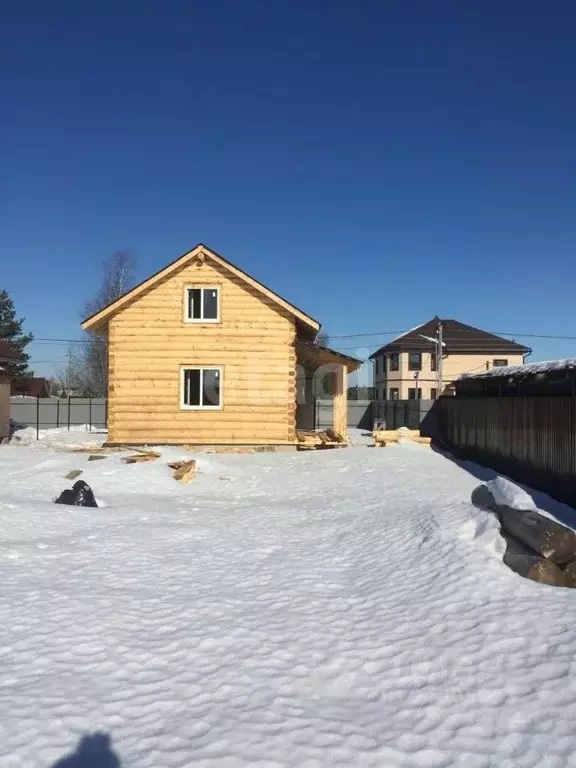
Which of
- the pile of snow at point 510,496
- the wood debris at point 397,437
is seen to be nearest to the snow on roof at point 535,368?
the wood debris at point 397,437

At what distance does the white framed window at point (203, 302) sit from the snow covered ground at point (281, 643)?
956 cm

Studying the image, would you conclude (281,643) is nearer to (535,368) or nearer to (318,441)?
(535,368)

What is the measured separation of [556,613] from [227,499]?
338 inches

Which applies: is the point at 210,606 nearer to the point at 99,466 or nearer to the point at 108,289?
the point at 99,466

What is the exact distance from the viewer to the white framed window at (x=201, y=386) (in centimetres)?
1883

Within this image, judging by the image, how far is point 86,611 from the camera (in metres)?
6.16

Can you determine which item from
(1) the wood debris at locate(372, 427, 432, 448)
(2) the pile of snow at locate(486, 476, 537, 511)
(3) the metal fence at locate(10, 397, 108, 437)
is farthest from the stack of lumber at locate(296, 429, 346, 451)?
(3) the metal fence at locate(10, 397, 108, 437)

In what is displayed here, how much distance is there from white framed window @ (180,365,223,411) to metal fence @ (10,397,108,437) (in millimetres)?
20247

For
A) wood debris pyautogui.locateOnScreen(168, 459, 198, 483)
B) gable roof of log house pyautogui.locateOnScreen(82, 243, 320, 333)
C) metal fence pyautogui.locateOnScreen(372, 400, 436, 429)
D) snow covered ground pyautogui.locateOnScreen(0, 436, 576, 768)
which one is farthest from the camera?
metal fence pyautogui.locateOnScreen(372, 400, 436, 429)

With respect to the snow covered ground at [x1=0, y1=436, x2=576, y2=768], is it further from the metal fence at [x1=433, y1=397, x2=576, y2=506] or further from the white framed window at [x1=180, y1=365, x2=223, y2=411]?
the white framed window at [x1=180, y1=365, x2=223, y2=411]

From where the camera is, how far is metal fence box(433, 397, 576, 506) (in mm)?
11520

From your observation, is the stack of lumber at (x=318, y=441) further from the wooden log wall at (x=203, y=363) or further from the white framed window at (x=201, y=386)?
the white framed window at (x=201, y=386)

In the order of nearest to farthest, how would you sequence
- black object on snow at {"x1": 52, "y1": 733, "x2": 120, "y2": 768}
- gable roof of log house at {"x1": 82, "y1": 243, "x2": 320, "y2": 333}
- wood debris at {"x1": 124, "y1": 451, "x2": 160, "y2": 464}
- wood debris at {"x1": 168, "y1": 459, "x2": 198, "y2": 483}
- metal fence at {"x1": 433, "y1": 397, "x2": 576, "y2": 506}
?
black object on snow at {"x1": 52, "y1": 733, "x2": 120, "y2": 768}
metal fence at {"x1": 433, "y1": 397, "x2": 576, "y2": 506}
wood debris at {"x1": 168, "y1": 459, "x2": 198, "y2": 483}
wood debris at {"x1": 124, "y1": 451, "x2": 160, "y2": 464}
gable roof of log house at {"x1": 82, "y1": 243, "x2": 320, "y2": 333}

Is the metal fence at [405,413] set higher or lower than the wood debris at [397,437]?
higher
